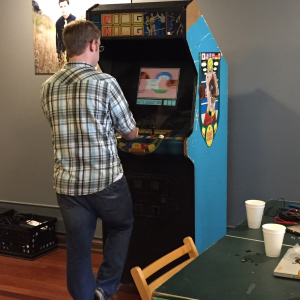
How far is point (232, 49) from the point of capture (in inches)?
124

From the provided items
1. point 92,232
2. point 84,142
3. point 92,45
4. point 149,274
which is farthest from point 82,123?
point 149,274

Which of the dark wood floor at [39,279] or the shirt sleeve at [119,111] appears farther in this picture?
the dark wood floor at [39,279]

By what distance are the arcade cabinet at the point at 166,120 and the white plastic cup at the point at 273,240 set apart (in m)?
0.98

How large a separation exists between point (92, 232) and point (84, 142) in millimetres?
495

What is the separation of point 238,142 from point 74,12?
1.72 metres

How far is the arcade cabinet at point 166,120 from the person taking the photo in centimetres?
244

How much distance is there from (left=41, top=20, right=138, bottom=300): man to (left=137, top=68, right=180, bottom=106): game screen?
0.48m

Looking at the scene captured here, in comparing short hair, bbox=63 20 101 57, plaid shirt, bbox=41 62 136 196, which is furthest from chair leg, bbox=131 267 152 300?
short hair, bbox=63 20 101 57

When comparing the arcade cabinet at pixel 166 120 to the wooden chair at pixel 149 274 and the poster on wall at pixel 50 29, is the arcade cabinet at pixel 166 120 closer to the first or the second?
the wooden chair at pixel 149 274

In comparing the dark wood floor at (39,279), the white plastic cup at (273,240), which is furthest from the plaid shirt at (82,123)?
the dark wood floor at (39,279)

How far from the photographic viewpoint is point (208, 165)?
8.94ft

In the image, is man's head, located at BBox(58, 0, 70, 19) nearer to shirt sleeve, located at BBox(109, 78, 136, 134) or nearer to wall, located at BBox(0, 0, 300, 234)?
wall, located at BBox(0, 0, 300, 234)

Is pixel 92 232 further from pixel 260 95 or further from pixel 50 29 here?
pixel 50 29

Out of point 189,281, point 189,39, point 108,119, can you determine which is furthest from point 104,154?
point 189,281
